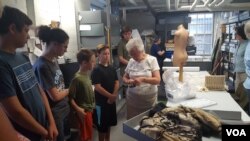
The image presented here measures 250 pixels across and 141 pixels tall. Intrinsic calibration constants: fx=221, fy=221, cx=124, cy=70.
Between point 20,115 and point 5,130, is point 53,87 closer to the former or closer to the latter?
point 20,115

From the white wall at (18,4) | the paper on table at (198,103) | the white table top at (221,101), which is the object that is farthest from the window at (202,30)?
the white wall at (18,4)

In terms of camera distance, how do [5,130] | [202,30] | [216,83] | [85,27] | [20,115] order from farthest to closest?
[202,30], [85,27], [216,83], [20,115], [5,130]

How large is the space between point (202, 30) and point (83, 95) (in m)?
7.72

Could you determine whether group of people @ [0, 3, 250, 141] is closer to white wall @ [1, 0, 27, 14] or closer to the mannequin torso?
the mannequin torso

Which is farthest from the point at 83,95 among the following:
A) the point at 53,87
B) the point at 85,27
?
the point at 85,27

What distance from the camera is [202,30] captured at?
28.9ft

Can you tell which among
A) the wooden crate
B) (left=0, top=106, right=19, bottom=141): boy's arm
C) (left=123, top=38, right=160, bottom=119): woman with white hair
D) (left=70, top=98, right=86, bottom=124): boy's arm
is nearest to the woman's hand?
(left=123, top=38, right=160, bottom=119): woman with white hair

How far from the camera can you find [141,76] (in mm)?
2275

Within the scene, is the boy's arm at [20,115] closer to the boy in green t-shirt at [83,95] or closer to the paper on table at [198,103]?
the boy in green t-shirt at [83,95]

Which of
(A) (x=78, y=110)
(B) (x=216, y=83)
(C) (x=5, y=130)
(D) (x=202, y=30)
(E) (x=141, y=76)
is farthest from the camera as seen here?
(D) (x=202, y=30)

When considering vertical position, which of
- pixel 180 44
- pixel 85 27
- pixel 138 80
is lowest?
pixel 138 80

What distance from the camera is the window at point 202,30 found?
870 centimetres

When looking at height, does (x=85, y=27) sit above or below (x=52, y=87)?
above

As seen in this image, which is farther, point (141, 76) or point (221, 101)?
point (141, 76)
